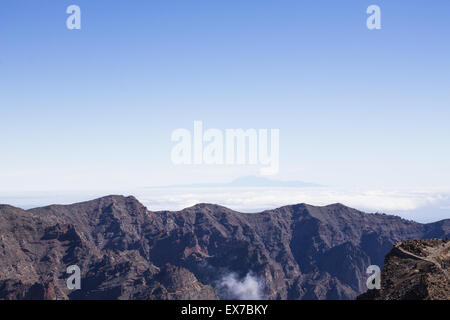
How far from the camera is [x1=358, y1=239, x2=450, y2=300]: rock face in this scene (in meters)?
77.4

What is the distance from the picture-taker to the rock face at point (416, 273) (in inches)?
3049

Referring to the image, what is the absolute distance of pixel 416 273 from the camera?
8481cm

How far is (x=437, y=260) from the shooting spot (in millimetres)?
90312
